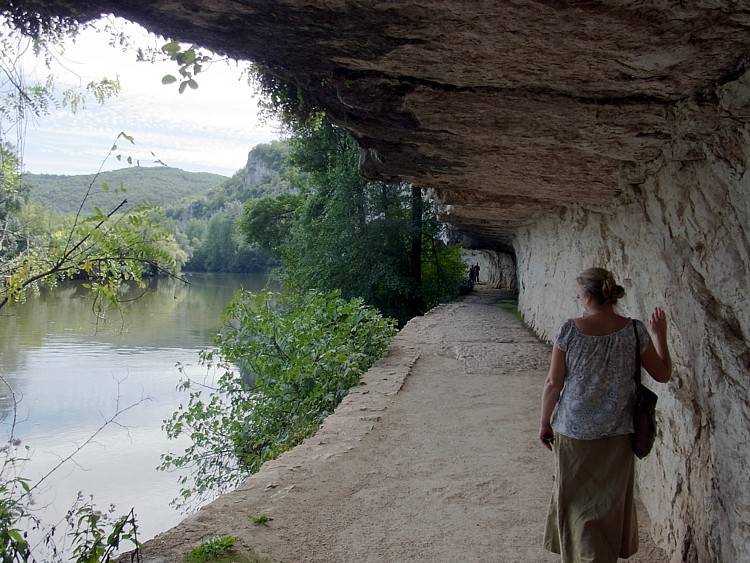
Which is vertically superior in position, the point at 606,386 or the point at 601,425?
the point at 606,386

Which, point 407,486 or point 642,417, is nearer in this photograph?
point 642,417

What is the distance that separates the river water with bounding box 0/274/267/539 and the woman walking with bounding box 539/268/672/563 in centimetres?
264

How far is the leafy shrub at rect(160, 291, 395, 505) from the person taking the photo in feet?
22.7

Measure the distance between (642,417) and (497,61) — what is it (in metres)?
1.46

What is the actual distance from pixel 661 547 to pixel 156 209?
133 inches

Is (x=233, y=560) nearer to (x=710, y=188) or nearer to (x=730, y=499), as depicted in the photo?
(x=730, y=499)

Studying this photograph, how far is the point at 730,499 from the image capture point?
214 cm

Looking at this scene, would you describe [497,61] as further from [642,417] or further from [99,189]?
[99,189]

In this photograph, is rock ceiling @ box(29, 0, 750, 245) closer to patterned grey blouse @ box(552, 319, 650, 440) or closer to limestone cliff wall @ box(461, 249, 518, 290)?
patterned grey blouse @ box(552, 319, 650, 440)

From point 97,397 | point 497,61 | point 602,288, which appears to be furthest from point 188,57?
point 97,397

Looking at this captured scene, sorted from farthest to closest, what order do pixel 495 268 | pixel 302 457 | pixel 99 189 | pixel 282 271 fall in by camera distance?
pixel 495 268 < pixel 282 271 < pixel 302 457 < pixel 99 189

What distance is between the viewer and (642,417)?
2.47 meters

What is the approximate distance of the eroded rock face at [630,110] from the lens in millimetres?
1848

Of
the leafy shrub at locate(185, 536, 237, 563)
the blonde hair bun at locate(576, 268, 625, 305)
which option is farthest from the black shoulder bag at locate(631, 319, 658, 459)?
the leafy shrub at locate(185, 536, 237, 563)
